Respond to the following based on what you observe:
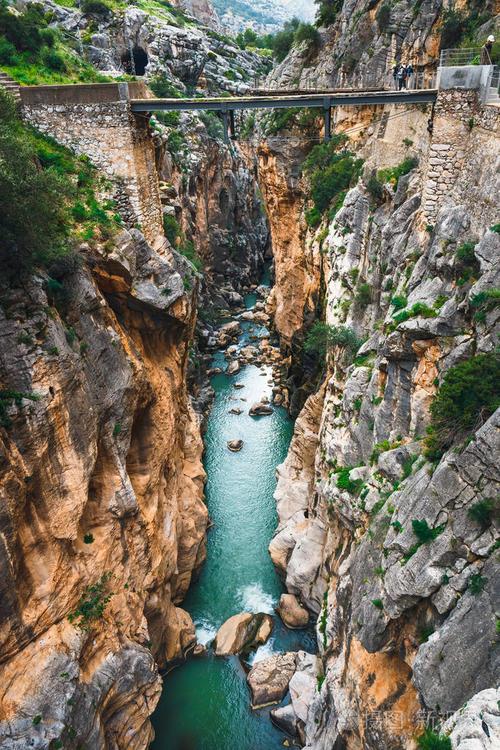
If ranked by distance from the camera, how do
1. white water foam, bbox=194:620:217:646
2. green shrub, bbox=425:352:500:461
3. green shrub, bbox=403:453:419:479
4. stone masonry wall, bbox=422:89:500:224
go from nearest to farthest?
green shrub, bbox=425:352:500:461 < green shrub, bbox=403:453:419:479 < stone masonry wall, bbox=422:89:500:224 < white water foam, bbox=194:620:217:646

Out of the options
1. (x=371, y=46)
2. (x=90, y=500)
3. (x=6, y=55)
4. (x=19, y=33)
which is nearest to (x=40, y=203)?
(x=90, y=500)

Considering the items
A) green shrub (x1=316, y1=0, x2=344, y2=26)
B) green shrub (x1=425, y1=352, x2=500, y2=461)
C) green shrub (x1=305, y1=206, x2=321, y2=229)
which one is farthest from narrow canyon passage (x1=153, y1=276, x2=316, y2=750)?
green shrub (x1=316, y1=0, x2=344, y2=26)

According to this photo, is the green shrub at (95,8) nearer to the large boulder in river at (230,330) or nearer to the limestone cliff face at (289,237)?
the limestone cliff face at (289,237)

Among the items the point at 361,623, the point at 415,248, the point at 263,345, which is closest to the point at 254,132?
the point at 263,345

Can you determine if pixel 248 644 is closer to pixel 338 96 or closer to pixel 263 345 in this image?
pixel 338 96

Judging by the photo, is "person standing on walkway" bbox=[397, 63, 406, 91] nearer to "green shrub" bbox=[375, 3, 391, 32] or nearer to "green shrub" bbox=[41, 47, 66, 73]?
"green shrub" bbox=[375, 3, 391, 32]
